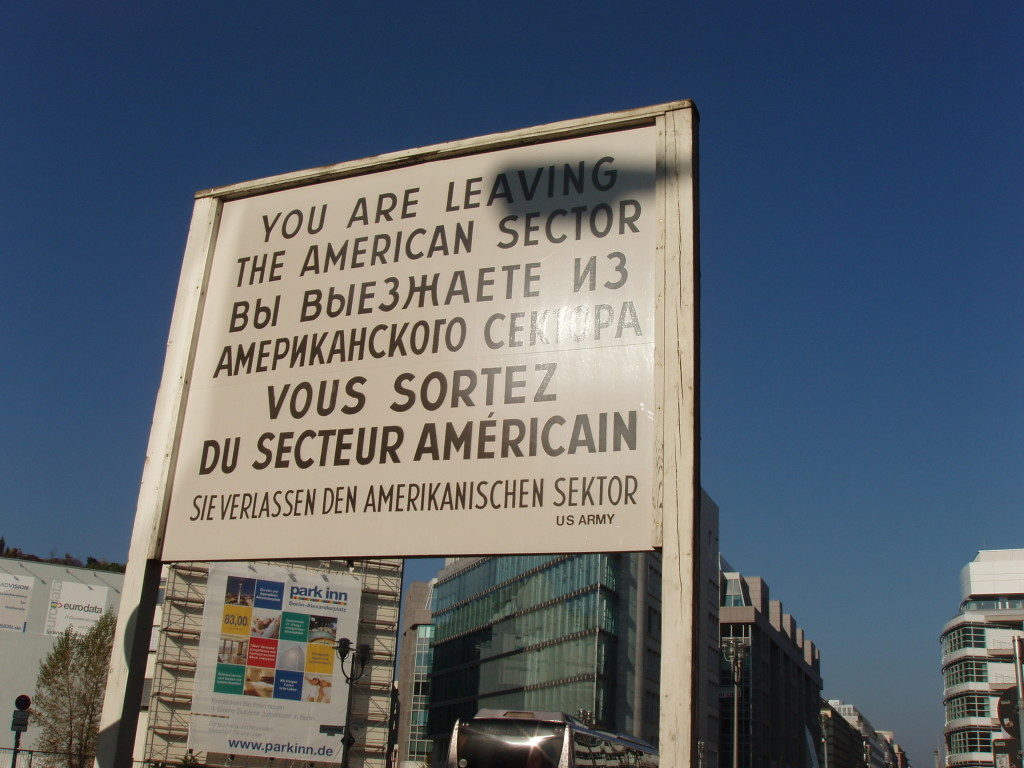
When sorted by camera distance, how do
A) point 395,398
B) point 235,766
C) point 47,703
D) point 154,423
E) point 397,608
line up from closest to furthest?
1. point 395,398
2. point 154,423
3. point 47,703
4. point 235,766
5. point 397,608

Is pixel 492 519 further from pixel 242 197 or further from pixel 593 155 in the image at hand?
pixel 242 197

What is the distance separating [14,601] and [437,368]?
6604 cm

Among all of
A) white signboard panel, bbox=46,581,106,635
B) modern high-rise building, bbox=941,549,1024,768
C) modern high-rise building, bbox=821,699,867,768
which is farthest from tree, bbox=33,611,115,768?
modern high-rise building, bbox=821,699,867,768

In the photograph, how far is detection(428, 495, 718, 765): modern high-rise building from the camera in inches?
2383

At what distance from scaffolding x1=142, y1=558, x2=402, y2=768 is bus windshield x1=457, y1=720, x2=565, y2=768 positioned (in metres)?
40.5

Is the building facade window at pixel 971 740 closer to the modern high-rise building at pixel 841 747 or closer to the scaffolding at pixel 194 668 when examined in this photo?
the modern high-rise building at pixel 841 747

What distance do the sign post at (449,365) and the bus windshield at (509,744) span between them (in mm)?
16562

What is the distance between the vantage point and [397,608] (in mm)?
65750

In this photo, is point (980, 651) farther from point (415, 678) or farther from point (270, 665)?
point (270, 665)

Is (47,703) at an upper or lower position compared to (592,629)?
lower

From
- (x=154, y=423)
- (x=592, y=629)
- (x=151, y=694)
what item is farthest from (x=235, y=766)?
(x=154, y=423)

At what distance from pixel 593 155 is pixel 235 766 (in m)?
62.8

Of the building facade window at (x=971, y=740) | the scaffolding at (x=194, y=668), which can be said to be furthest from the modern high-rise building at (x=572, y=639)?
the building facade window at (x=971, y=740)

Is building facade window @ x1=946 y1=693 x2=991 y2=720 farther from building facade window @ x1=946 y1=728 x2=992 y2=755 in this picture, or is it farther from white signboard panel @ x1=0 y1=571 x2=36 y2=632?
white signboard panel @ x1=0 y1=571 x2=36 y2=632
